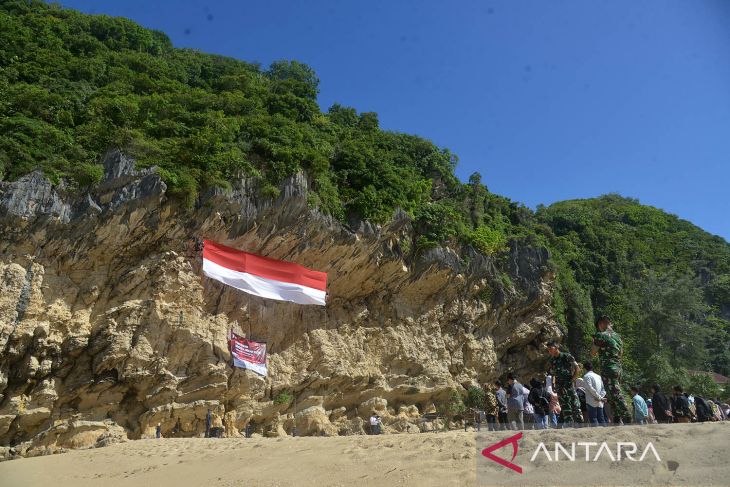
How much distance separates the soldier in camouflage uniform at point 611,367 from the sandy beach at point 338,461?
1501 mm

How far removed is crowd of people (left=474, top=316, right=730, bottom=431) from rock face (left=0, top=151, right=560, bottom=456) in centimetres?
806

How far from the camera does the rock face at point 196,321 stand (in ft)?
43.5

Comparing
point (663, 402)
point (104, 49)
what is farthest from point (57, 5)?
point (663, 402)

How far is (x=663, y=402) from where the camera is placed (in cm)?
921

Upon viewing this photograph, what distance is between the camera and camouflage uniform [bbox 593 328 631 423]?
316 inches

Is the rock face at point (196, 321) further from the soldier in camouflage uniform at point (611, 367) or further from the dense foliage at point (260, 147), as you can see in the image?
the soldier in camouflage uniform at point (611, 367)

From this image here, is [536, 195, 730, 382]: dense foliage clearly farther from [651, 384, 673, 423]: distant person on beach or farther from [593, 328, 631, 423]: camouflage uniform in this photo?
[593, 328, 631, 423]: camouflage uniform

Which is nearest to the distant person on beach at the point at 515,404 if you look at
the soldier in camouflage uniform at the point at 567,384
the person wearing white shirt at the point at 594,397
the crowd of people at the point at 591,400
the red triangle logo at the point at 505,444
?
the crowd of people at the point at 591,400

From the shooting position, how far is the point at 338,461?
25.5 feet

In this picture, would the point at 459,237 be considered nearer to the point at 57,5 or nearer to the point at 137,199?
the point at 137,199

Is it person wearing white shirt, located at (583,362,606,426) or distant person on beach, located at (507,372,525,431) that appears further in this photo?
distant person on beach, located at (507,372,525,431)

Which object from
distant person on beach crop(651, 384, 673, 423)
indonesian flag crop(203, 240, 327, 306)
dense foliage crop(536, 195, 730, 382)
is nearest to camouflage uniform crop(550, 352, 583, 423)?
distant person on beach crop(651, 384, 673, 423)

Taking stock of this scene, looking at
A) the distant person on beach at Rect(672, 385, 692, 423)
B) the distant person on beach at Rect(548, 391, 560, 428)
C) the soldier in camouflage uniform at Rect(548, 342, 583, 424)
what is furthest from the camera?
the distant person on beach at Rect(548, 391, 560, 428)

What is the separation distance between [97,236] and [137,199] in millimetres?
1361
